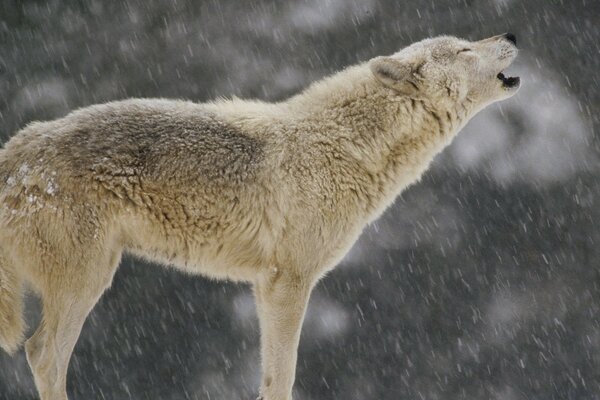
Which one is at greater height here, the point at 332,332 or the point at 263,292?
the point at 263,292

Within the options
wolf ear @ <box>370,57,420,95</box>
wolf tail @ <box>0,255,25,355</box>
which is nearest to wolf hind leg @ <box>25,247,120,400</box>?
wolf tail @ <box>0,255,25,355</box>

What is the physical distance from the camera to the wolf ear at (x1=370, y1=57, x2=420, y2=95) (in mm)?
4676

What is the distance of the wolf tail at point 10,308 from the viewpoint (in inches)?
165

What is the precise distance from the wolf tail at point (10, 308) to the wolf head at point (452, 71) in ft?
7.45

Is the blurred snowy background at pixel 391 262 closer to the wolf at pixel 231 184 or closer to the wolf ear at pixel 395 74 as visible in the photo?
the wolf at pixel 231 184

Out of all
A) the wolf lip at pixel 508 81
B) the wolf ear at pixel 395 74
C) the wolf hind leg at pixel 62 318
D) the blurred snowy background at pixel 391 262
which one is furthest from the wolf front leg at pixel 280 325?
the blurred snowy background at pixel 391 262

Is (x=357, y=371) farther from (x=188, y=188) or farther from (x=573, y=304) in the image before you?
(x=188, y=188)

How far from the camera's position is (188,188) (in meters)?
4.34

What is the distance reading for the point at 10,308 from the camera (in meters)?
4.24

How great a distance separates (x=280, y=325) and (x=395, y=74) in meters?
1.57

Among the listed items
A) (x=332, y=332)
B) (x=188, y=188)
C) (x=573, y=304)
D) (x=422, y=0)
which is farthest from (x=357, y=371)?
(x=188, y=188)

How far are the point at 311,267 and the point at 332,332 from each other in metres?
4.13

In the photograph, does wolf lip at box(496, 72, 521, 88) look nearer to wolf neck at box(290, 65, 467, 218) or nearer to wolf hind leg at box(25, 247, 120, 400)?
wolf neck at box(290, 65, 467, 218)

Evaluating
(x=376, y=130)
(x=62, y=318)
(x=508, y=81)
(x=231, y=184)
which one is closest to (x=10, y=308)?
(x=62, y=318)
